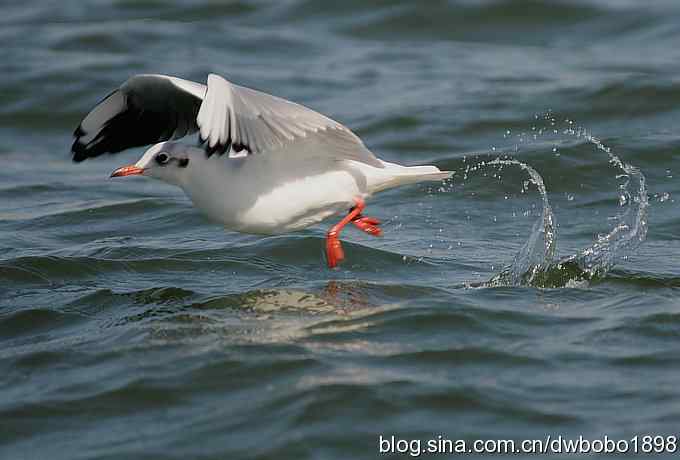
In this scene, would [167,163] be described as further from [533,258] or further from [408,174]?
[533,258]

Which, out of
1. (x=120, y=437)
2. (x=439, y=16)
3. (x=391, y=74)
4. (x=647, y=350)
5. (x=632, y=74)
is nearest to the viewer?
(x=120, y=437)

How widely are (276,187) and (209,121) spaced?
97 centimetres

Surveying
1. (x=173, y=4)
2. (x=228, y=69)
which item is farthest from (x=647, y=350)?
(x=173, y=4)

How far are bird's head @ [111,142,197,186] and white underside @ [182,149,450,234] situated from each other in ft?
0.24

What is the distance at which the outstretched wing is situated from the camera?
587 centimetres

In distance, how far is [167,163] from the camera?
678 cm

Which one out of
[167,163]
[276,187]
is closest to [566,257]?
[276,187]

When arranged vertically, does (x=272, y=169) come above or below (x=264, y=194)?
above

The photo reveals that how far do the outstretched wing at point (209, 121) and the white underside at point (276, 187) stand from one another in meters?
0.10

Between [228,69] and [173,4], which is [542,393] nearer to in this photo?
[228,69]

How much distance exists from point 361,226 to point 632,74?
6503 mm

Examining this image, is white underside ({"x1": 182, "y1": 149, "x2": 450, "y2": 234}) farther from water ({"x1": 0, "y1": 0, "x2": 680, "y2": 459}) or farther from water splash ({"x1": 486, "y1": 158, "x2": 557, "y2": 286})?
water splash ({"x1": 486, "y1": 158, "x2": 557, "y2": 286})

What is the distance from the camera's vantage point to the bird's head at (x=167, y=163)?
22.1 feet

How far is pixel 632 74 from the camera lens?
1277 centimetres
